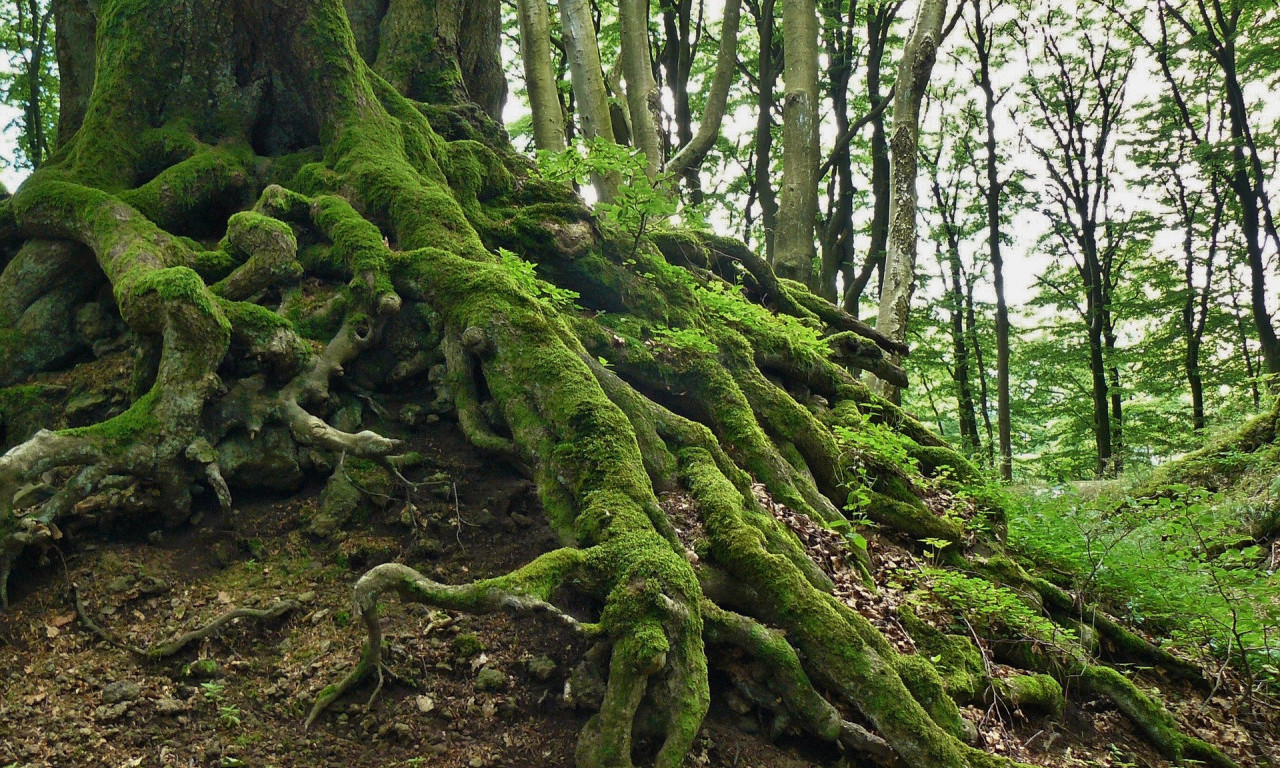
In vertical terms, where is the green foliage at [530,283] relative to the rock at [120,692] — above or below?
above

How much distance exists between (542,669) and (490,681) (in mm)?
272

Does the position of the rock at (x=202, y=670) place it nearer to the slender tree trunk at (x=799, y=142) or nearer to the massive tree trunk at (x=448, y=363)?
the massive tree trunk at (x=448, y=363)

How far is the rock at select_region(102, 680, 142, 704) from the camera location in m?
3.39

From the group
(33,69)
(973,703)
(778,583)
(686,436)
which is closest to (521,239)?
(686,436)

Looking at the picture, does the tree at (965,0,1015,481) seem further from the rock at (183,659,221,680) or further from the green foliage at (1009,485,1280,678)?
the rock at (183,659,221,680)

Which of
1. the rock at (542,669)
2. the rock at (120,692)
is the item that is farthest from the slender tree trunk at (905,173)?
the rock at (120,692)

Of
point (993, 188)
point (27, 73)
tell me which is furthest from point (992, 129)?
point (27, 73)

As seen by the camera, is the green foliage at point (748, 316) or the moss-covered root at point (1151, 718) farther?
the green foliage at point (748, 316)

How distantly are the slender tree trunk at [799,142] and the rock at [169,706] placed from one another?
393 inches

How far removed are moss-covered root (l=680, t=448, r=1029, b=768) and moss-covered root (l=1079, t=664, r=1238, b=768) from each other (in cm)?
191

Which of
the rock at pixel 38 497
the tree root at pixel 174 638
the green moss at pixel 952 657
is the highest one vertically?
the rock at pixel 38 497

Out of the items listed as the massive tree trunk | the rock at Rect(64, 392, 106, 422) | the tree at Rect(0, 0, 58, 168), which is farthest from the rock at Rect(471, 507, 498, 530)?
the tree at Rect(0, 0, 58, 168)

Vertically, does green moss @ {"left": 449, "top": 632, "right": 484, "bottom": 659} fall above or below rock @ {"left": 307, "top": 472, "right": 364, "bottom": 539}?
below

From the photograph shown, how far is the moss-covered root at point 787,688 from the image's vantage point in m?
3.78
